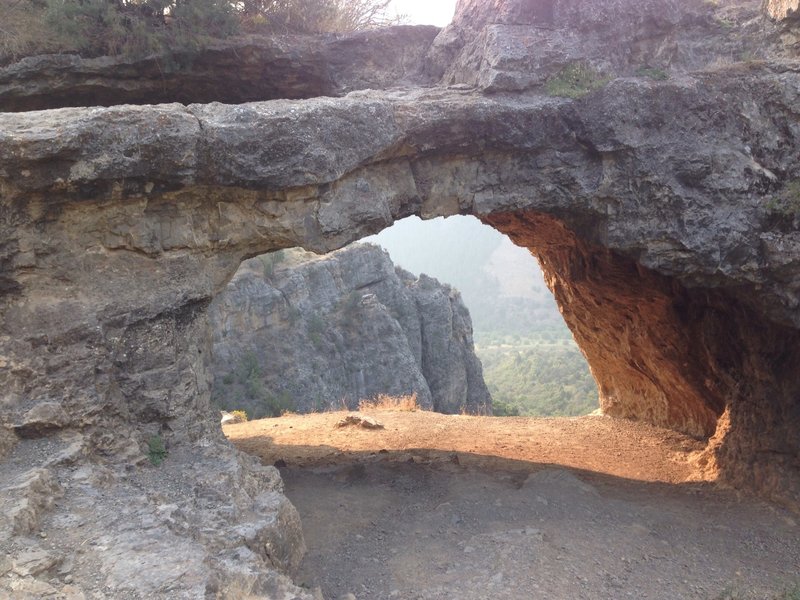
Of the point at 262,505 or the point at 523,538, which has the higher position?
the point at 262,505

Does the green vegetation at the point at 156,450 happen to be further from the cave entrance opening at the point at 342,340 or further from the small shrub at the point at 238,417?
the cave entrance opening at the point at 342,340

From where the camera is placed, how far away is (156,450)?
5.71 meters

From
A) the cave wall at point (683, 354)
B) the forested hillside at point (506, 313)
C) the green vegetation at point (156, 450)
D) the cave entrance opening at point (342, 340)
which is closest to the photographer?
the green vegetation at point (156, 450)

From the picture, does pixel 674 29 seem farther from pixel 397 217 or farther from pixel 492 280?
pixel 492 280

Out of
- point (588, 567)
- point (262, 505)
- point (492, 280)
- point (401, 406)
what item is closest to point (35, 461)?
point (262, 505)

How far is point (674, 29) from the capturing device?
7957 mm

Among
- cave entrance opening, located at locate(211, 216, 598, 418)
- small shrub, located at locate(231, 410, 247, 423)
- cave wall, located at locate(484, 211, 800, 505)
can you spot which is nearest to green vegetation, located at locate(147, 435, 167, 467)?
cave wall, located at locate(484, 211, 800, 505)

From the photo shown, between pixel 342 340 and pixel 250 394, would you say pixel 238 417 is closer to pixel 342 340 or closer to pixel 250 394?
pixel 250 394

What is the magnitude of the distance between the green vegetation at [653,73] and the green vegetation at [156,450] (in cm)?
636

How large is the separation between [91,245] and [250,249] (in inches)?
57.1

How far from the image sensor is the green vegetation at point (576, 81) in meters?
7.26

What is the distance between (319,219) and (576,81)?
334 centimetres

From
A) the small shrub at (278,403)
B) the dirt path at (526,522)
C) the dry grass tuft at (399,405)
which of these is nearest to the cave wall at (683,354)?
the dirt path at (526,522)

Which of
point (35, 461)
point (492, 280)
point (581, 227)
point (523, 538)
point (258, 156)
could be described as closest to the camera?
point (35, 461)
